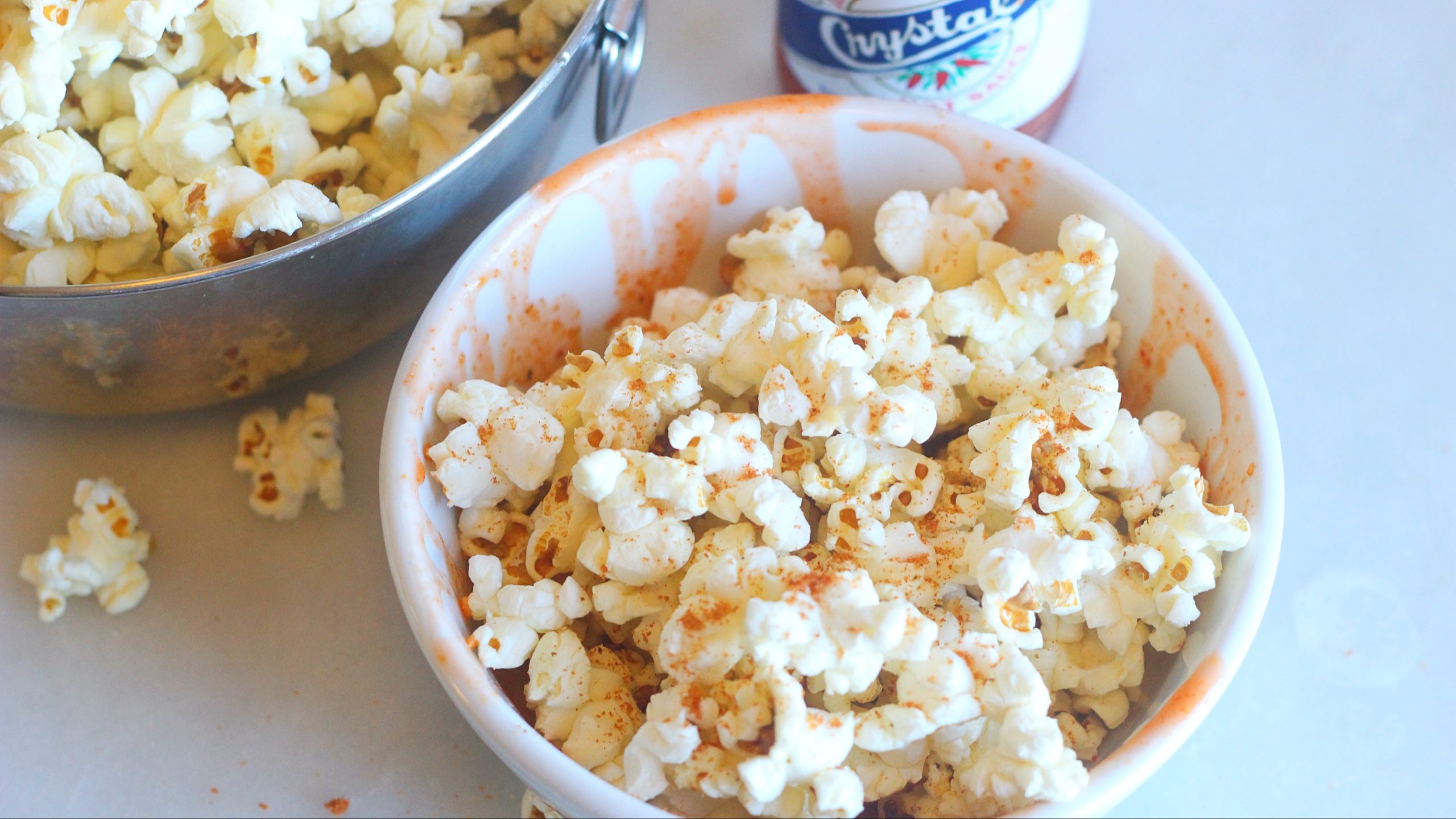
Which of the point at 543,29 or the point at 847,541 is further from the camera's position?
the point at 543,29

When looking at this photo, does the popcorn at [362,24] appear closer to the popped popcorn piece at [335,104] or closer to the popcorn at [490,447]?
the popped popcorn piece at [335,104]

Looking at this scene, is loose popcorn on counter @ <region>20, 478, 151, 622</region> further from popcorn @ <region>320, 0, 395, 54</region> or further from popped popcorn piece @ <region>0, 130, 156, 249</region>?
popcorn @ <region>320, 0, 395, 54</region>

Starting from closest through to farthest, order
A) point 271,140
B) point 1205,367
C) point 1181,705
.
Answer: point 1181,705, point 1205,367, point 271,140

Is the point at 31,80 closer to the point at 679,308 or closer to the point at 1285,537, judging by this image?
the point at 679,308

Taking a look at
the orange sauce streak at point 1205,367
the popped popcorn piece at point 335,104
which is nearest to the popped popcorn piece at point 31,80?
the popped popcorn piece at point 335,104

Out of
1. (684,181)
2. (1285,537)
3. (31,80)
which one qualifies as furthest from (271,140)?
(1285,537)

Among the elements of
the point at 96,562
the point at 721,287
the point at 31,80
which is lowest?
the point at 96,562

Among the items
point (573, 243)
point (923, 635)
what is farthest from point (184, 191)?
point (923, 635)

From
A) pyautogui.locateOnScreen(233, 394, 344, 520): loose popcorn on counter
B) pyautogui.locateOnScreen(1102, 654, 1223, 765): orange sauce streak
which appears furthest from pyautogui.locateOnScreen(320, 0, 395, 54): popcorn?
pyautogui.locateOnScreen(1102, 654, 1223, 765): orange sauce streak

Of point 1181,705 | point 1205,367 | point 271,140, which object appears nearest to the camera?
point 1181,705
